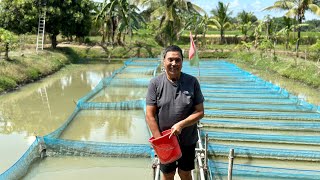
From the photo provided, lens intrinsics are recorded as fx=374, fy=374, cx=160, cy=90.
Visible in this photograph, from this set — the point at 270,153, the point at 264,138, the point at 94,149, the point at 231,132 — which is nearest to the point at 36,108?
the point at 94,149

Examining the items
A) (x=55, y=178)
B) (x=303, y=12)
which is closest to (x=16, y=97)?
(x=55, y=178)

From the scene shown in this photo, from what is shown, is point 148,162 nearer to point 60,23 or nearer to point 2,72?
point 2,72

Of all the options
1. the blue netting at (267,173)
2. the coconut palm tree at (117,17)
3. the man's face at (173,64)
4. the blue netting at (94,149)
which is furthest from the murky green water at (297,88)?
the coconut palm tree at (117,17)

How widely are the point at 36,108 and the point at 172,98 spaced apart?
8550 millimetres

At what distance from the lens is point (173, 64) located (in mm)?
2871

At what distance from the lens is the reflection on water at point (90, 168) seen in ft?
18.9

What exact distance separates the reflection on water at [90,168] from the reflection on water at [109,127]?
141 cm

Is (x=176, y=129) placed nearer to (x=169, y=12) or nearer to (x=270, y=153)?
(x=270, y=153)

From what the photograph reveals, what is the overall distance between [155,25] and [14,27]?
13789mm

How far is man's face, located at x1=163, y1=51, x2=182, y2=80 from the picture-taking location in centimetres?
287

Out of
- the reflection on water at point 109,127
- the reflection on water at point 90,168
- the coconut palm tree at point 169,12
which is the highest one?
the coconut palm tree at point 169,12

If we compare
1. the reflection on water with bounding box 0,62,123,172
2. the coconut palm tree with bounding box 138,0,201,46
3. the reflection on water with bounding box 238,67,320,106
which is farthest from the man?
the coconut palm tree with bounding box 138,0,201,46

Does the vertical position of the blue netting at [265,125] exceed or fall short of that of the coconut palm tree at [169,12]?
it falls short

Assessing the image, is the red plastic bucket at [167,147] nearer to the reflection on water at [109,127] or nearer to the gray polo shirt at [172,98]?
the gray polo shirt at [172,98]
